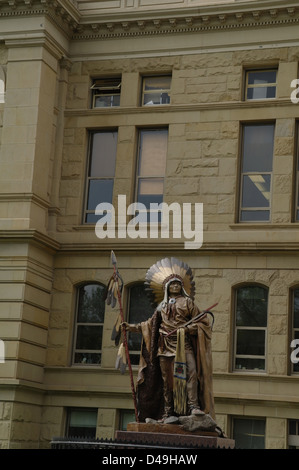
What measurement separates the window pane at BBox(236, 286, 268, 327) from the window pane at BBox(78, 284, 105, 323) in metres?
3.81

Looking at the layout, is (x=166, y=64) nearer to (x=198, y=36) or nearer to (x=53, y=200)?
(x=198, y=36)

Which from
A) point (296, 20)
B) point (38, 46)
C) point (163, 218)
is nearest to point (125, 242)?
point (163, 218)

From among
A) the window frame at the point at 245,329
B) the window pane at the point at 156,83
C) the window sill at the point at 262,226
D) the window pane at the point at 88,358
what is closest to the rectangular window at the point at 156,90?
the window pane at the point at 156,83

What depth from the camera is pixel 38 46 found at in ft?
83.7

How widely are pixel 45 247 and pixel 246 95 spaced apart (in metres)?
6.86

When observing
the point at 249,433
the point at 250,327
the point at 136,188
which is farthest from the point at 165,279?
the point at 136,188

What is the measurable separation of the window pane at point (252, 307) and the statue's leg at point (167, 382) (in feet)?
25.5

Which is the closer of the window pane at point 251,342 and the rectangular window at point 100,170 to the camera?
the window pane at point 251,342

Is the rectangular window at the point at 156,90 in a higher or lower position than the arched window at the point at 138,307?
higher

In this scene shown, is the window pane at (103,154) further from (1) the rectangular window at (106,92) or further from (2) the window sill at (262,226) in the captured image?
(2) the window sill at (262,226)

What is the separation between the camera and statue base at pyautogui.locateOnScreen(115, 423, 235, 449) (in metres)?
15.5

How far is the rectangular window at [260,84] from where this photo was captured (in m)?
25.4

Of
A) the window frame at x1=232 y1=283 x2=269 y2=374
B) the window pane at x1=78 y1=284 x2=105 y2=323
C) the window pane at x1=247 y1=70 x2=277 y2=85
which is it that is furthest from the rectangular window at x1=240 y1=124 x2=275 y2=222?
the window pane at x1=78 y1=284 x2=105 y2=323

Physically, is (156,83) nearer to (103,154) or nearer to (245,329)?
(103,154)
